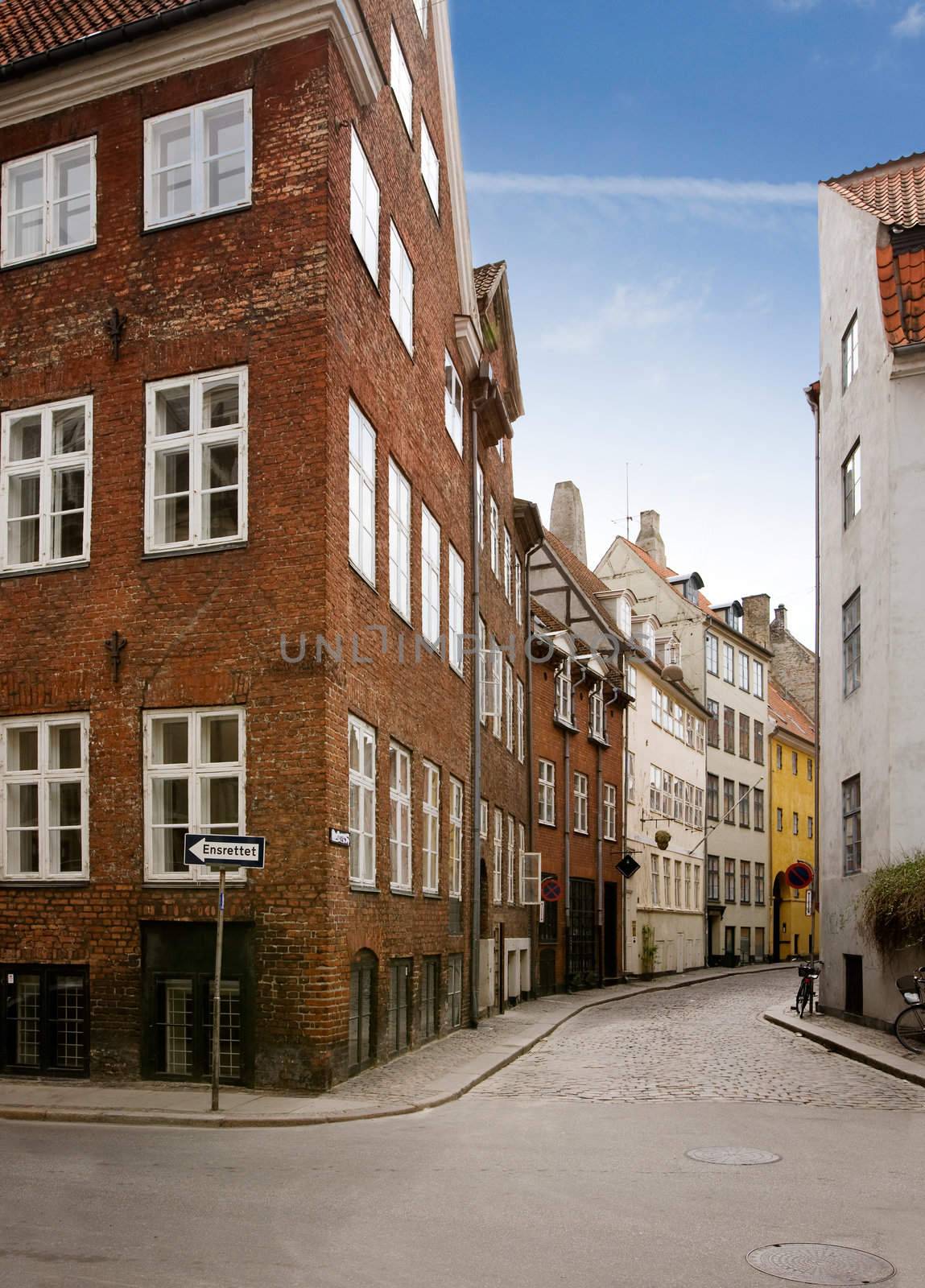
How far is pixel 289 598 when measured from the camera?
14078 millimetres

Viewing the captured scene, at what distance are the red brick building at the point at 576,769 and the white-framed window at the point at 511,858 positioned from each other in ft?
11.0

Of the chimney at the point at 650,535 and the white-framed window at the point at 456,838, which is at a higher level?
the chimney at the point at 650,535

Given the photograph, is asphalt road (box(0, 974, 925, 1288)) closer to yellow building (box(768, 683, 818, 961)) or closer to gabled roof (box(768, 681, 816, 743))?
yellow building (box(768, 683, 818, 961))

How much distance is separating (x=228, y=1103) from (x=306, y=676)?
162 inches

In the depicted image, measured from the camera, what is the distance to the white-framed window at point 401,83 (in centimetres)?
1891

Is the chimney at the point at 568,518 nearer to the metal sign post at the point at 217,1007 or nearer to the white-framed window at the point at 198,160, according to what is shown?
the white-framed window at the point at 198,160

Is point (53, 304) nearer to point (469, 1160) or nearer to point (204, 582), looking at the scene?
point (204, 582)

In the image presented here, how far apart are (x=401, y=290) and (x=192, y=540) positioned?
580 cm

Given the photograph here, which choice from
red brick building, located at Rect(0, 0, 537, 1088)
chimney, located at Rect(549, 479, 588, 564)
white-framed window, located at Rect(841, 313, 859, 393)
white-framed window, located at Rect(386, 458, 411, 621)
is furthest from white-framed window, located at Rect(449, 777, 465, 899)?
chimney, located at Rect(549, 479, 588, 564)

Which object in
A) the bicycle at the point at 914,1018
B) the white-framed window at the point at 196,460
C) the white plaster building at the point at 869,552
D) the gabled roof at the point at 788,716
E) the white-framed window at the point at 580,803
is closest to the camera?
the white-framed window at the point at 196,460

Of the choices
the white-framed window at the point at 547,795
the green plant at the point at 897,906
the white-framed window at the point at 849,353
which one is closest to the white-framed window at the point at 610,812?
the white-framed window at the point at 547,795

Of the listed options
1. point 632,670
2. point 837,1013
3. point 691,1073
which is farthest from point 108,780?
point 632,670

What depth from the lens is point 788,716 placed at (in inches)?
2800

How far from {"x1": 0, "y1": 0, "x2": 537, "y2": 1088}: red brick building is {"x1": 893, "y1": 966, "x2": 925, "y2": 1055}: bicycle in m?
6.37
